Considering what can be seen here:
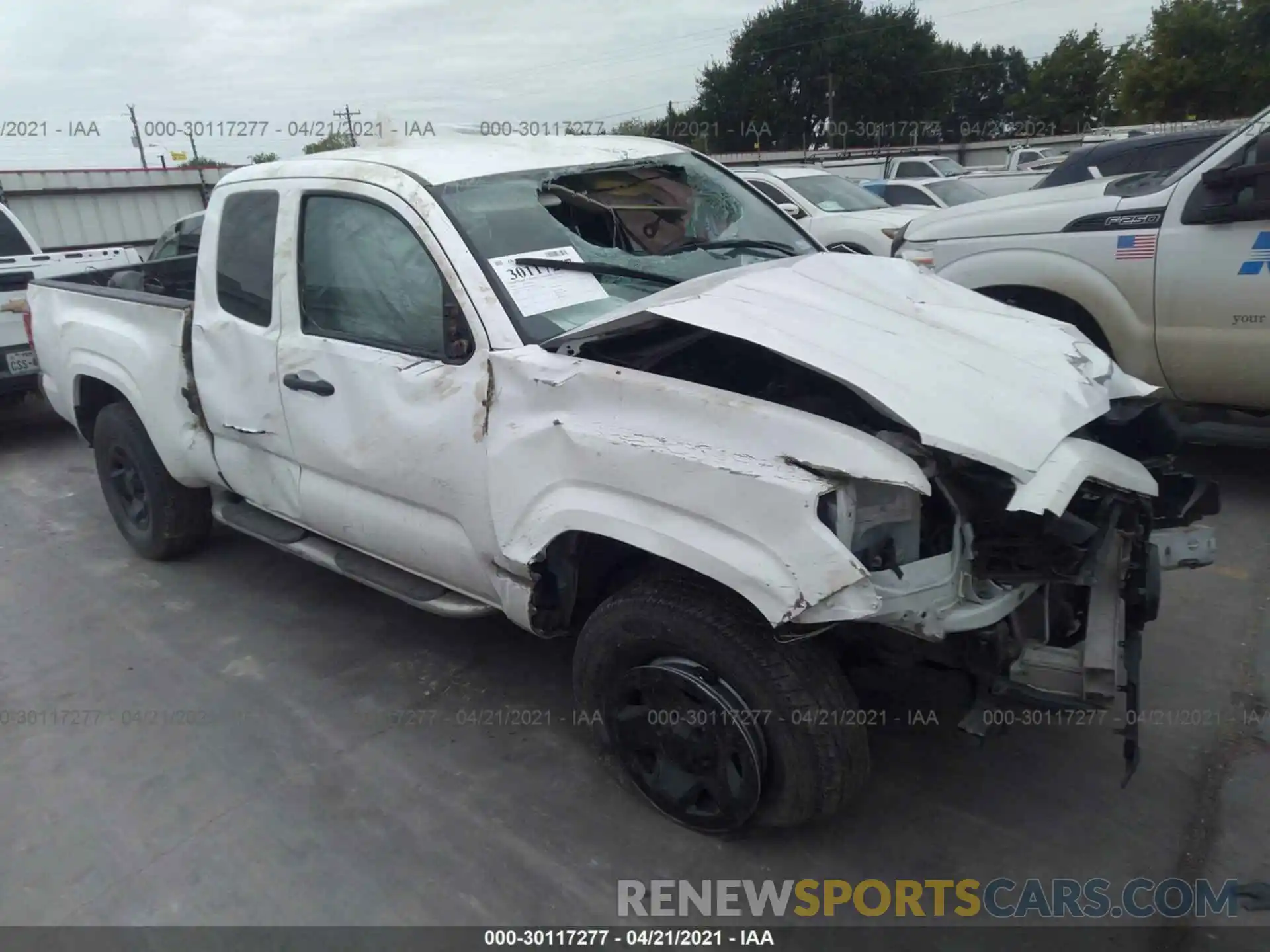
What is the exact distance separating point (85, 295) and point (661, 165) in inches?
122

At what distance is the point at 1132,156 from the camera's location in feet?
27.7

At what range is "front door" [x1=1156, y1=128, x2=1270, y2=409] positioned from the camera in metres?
4.56

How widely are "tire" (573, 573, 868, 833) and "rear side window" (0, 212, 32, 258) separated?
24.3ft

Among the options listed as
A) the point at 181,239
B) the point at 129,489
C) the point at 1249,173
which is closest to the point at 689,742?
the point at 129,489

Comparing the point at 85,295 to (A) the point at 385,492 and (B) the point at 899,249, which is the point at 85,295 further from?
(B) the point at 899,249

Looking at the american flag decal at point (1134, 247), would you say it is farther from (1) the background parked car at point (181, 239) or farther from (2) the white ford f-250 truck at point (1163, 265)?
(1) the background parked car at point (181, 239)

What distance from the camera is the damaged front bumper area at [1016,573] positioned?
2297 mm

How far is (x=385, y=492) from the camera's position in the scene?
334 centimetres

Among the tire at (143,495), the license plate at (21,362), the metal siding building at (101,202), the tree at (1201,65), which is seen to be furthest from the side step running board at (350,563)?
the tree at (1201,65)

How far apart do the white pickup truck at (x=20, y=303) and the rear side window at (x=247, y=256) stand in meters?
3.59

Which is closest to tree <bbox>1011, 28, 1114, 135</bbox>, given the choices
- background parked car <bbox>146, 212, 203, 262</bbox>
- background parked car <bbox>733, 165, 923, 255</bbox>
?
background parked car <bbox>733, 165, 923, 255</bbox>

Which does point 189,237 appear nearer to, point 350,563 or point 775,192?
point 775,192

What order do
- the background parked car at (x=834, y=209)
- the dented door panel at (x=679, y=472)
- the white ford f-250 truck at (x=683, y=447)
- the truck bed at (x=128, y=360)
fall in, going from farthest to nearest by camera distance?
the background parked car at (x=834, y=209)
the truck bed at (x=128, y=360)
the white ford f-250 truck at (x=683, y=447)
the dented door panel at (x=679, y=472)

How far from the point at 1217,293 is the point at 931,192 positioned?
397 inches
